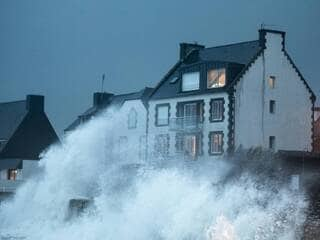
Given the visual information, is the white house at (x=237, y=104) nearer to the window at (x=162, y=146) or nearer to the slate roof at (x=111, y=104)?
the window at (x=162, y=146)

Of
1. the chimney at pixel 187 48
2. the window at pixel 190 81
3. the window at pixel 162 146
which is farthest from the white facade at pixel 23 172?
the window at pixel 190 81

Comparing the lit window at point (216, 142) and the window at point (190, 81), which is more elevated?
the window at point (190, 81)

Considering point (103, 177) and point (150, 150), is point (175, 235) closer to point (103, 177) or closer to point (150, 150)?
point (103, 177)

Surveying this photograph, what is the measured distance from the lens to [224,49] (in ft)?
235

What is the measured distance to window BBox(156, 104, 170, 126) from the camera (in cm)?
7169

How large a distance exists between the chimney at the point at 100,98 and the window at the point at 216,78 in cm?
2229

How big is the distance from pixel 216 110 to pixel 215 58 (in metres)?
6.69

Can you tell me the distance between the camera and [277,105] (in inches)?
2682

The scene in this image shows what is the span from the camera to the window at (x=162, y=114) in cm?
7169

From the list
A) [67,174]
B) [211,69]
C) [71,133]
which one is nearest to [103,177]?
[67,174]

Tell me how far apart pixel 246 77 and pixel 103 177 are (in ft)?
48.4

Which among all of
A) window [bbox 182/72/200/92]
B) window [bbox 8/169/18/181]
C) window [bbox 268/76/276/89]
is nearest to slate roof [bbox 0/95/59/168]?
window [bbox 8/169/18/181]

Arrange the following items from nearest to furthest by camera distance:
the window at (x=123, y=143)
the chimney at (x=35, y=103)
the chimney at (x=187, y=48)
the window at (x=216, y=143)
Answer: the window at (x=216, y=143) < the chimney at (x=187, y=48) < the window at (x=123, y=143) < the chimney at (x=35, y=103)

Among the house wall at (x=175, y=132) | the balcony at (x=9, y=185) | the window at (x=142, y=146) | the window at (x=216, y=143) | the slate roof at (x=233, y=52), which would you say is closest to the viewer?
the house wall at (x=175, y=132)
